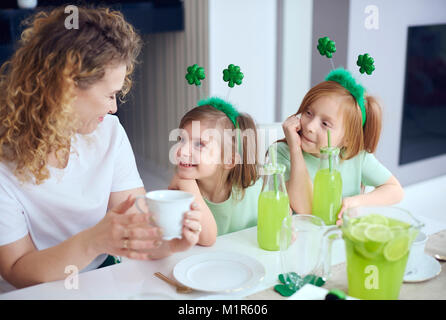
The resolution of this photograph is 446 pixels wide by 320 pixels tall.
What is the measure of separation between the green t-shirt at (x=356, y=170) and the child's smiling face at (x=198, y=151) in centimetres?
31

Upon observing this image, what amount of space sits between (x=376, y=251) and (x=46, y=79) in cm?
73

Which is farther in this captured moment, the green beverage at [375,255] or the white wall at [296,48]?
the white wall at [296,48]

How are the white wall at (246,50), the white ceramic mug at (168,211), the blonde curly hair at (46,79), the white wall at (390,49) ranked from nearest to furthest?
the white ceramic mug at (168,211)
the blonde curly hair at (46,79)
the white wall at (390,49)
the white wall at (246,50)

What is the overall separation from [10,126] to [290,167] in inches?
30.2

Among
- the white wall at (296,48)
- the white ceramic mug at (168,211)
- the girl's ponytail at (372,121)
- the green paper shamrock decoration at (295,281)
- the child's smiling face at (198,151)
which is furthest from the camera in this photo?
Answer: the white wall at (296,48)

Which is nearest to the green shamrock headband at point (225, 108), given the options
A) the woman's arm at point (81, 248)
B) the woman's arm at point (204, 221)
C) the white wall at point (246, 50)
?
the woman's arm at point (204, 221)

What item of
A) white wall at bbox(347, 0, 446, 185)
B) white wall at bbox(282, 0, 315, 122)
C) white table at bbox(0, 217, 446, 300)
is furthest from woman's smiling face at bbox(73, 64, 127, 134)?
white wall at bbox(282, 0, 315, 122)

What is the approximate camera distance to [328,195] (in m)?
1.24

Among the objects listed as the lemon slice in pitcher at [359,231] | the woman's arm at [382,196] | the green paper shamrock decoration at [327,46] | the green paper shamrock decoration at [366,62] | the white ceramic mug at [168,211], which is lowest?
the woman's arm at [382,196]

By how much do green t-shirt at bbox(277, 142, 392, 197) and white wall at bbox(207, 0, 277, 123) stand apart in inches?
55.9

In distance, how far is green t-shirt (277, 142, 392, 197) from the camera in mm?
1538

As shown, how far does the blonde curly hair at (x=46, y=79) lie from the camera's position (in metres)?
1.03

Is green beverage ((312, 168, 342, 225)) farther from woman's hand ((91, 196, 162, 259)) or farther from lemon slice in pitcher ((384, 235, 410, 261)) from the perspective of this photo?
woman's hand ((91, 196, 162, 259))

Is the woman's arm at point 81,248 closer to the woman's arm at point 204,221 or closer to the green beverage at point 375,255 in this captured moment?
the woman's arm at point 204,221
